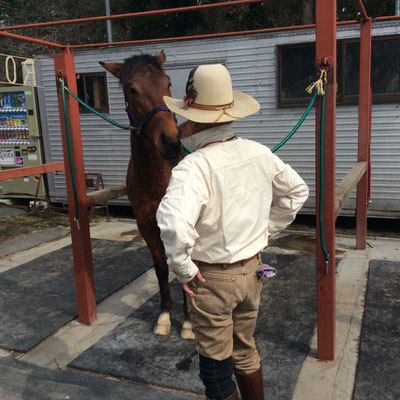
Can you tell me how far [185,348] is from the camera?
3006 mm

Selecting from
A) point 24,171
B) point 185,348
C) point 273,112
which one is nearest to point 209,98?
point 185,348

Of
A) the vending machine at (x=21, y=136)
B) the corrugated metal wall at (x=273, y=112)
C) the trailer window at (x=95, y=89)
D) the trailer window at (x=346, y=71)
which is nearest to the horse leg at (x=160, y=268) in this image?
the corrugated metal wall at (x=273, y=112)

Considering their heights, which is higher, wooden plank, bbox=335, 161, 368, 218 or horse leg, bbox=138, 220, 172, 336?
wooden plank, bbox=335, 161, 368, 218

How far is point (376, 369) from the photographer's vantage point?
2.60m

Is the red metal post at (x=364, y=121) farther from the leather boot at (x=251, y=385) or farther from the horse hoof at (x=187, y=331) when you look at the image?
the leather boot at (x=251, y=385)

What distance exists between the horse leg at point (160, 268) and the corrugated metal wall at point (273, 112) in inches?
128

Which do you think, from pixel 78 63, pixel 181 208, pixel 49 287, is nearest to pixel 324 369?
pixel 181 208

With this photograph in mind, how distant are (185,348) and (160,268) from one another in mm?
670

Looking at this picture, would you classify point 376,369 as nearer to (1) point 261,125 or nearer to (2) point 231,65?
(1) point 261,125

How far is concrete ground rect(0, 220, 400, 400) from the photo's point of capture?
2475 millimetres

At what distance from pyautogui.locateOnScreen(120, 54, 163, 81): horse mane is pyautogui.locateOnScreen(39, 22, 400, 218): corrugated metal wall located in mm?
3231

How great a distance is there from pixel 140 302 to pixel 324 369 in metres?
1.79

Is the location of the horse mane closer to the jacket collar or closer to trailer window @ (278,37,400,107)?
the jacket collar

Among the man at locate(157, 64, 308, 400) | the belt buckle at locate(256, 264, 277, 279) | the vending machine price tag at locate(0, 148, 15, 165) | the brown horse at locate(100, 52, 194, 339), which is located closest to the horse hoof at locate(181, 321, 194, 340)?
the brown horse at locate(100, 52, 194, 339)
